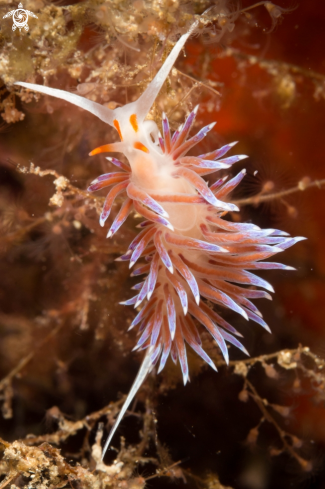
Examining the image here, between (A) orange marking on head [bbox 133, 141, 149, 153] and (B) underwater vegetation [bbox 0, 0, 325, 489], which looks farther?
(B) underwater vegetation [bbox 0, 0, 325, 489]

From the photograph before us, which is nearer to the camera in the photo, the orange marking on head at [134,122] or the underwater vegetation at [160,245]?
the orange marking on head at [134,122]

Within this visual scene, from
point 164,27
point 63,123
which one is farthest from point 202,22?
point 63,123

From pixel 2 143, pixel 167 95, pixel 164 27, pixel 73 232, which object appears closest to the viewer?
pixel 164 27

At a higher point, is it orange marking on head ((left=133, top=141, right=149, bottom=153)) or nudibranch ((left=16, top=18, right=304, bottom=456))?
orange marking on head ((left=133, top=141, right=149, bottom=153))

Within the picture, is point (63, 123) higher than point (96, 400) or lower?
higher

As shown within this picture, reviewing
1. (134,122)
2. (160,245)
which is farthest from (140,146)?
(160,245)

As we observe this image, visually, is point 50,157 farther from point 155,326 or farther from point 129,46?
point 155,326
